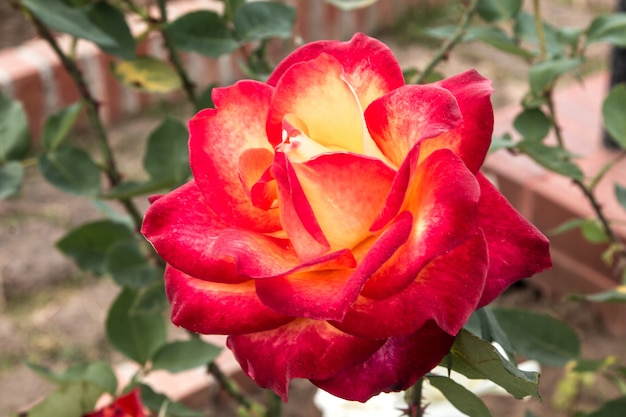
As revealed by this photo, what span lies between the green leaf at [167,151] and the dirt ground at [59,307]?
1.82 ft

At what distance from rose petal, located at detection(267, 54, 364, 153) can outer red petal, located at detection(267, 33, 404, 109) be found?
0.02 metres

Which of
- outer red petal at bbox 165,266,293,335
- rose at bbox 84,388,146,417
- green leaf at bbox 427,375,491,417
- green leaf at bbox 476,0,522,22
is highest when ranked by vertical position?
outer red petal at bbox 165,266,293,335

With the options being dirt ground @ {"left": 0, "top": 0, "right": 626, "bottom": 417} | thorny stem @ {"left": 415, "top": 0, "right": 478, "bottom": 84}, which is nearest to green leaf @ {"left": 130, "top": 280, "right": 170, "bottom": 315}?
thorny stem @ {"left": 415, "top": 0, "right": 478, "bottom": 84}

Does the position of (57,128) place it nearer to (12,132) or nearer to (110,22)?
(12,132)

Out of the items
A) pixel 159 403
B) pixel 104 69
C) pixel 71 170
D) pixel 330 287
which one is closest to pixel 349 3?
pixel 71 170

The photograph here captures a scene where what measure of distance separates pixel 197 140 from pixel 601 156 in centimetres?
157

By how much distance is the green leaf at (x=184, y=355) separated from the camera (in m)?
0.95

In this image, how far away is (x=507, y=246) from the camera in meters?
0.50

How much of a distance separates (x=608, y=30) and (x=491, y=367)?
57 centimetres

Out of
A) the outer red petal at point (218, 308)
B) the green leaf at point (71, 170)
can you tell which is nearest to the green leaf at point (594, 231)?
the green leaf at point (71, 170)

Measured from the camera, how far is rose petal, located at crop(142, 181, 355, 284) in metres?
0.46

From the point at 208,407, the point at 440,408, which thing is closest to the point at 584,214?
the point at 208,407

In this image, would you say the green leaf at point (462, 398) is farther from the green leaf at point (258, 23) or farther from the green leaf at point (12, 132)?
the green leaf at point (12, 132)

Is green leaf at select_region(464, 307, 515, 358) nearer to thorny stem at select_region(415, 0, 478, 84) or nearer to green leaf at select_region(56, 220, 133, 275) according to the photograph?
thorny stem at select_region(415, 0, 478, 84)
